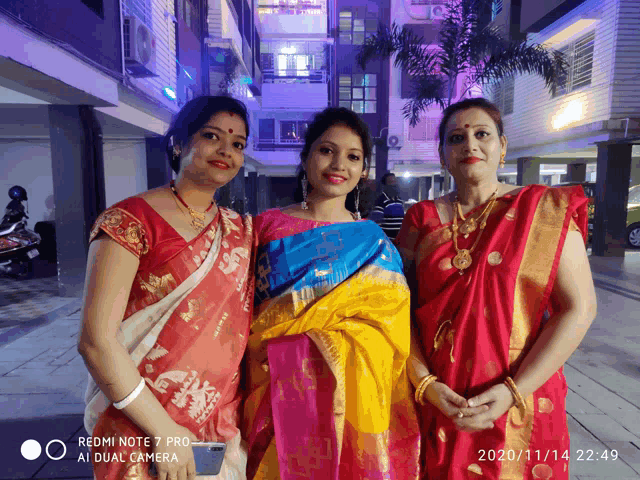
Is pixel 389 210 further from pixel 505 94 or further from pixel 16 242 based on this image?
pixel 505 94

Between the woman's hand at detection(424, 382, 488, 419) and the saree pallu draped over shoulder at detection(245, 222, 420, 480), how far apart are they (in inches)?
4.4

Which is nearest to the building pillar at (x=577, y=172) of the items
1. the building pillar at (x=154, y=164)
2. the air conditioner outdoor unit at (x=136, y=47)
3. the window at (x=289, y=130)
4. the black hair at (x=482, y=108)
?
the window at (x=289, y=130)

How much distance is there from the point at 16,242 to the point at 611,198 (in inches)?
457

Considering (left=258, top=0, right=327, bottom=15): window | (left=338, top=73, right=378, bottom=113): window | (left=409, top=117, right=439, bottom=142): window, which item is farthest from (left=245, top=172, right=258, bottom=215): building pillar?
(left=409, top=117, right=439, bottom=142): window

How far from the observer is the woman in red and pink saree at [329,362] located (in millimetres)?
1369

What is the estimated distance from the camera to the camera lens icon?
2.26m

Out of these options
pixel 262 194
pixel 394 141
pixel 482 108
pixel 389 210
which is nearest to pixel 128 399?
pixel 482 108

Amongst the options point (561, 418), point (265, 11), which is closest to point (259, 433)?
point (561, 418)

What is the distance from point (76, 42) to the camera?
16.2ft

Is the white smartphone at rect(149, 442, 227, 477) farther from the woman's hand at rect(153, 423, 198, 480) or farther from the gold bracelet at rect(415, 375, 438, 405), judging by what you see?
the gold bracelet at rect(415, 375, 438, 405)

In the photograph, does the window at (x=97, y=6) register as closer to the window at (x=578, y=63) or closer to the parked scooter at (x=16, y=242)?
the parked scooter at (x=16, y=242)

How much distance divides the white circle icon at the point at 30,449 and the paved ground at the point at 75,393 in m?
0.03

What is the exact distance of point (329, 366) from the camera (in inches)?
53.6

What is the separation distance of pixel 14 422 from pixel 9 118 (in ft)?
18.4
